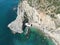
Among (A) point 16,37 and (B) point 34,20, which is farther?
(B) point 34,20

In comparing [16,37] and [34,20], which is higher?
[34,20]

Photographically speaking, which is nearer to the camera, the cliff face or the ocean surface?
the ocean surface

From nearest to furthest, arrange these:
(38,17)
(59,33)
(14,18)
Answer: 1. (59,33)
2. (38,17)
3. (14,18)

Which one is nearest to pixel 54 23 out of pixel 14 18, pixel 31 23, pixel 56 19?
pixel 56 19

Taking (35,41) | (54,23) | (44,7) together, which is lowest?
(35,41)

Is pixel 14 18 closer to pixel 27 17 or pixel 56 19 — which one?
pixel 27 17

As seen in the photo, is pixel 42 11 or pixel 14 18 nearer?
pixel 42 11

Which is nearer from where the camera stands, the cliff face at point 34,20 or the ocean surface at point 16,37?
the ocean surface at point 16,37

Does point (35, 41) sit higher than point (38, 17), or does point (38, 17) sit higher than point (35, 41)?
point (38, 17)
